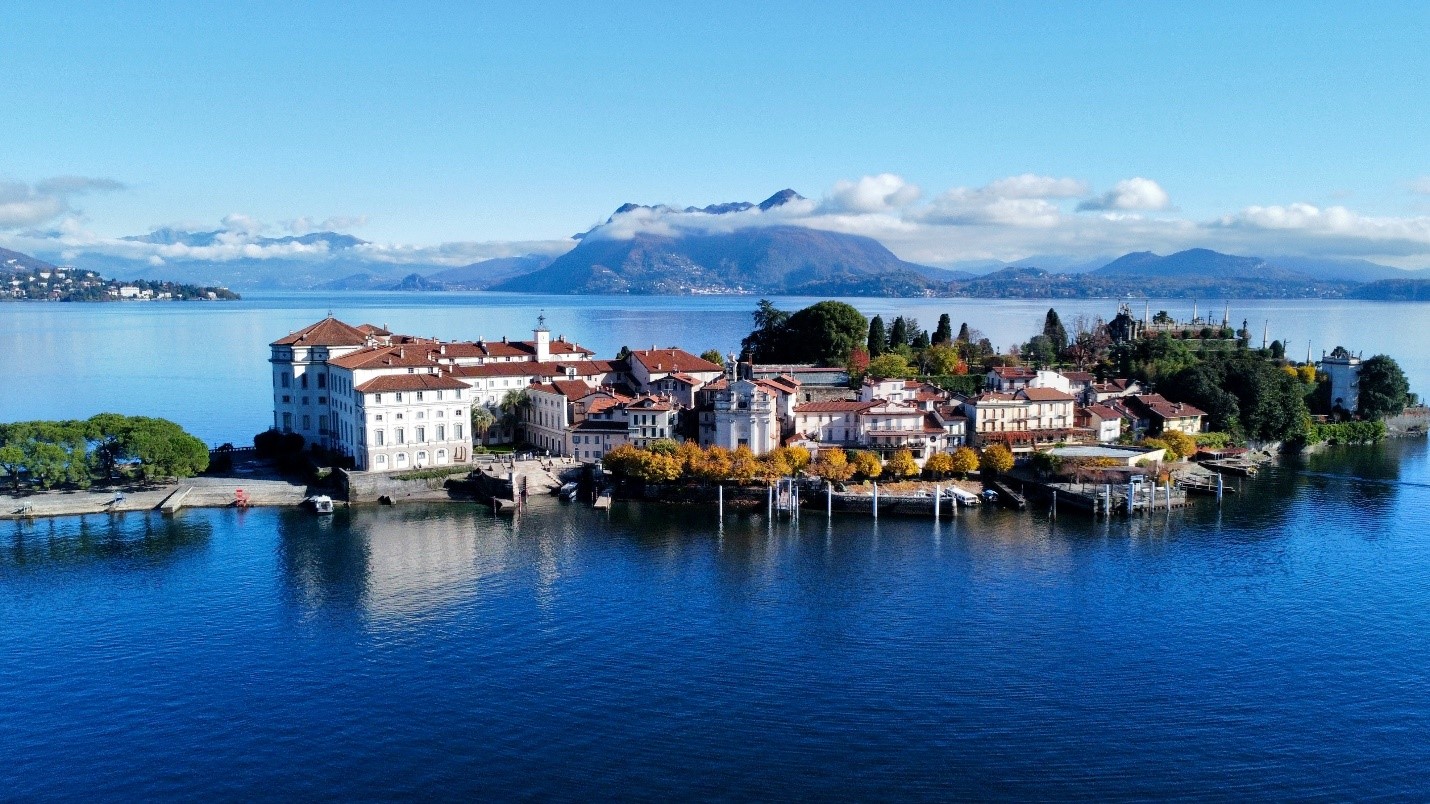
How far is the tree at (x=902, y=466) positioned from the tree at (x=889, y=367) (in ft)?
50.2

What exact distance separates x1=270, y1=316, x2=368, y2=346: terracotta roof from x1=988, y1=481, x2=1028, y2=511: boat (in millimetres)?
33129

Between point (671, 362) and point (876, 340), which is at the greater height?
point (876, 340)

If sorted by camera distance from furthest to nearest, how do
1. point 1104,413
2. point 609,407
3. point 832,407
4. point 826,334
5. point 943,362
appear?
point 943,362 → point 826,334 → point 1104,413 → point 832,407 → point 609,407

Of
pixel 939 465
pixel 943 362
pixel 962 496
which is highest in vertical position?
pixel 943 362

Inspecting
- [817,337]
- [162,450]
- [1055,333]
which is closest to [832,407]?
[817,337]

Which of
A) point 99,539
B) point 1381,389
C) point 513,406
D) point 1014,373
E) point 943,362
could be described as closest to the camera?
point 99,539

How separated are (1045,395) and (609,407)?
23.6m

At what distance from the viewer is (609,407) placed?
51.2 meters

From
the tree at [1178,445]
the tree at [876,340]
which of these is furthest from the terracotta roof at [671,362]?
the tree at [1178,445]

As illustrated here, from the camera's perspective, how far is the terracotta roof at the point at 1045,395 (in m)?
54.7

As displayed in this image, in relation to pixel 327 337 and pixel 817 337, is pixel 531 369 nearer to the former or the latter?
pixel 327 337

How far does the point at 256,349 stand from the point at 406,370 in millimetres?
88568

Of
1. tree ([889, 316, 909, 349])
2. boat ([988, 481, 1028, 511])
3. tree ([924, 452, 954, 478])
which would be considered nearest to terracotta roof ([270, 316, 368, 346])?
tree ([924, 452, 954, 478])

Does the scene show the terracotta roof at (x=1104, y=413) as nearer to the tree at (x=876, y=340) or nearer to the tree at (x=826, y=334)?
the tree at (x=826, y=334)
